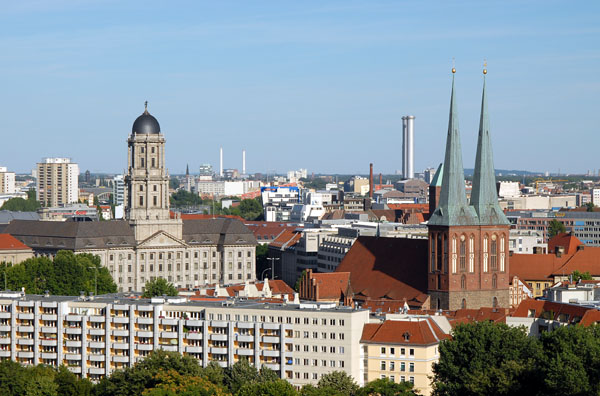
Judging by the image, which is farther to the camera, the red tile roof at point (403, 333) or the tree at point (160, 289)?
the tree at point (160, 289)

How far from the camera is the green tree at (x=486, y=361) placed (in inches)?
4407

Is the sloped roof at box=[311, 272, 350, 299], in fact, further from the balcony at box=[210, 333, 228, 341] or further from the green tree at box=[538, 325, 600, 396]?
the green tree at box=[538, 325, 600, 396]

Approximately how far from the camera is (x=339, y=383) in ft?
401

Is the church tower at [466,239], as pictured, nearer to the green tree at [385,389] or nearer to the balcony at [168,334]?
the balcony at [168,334]

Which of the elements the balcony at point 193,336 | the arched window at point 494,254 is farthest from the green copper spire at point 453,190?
the balcony at point 193,336

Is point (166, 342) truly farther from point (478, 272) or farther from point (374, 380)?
point (478, 272)

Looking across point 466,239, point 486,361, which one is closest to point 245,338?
point 486,361

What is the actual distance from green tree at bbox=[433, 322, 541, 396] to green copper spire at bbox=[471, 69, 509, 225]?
35653mm

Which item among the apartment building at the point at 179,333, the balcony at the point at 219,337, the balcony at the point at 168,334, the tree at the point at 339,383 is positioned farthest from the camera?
the balcony at the point at 168,334

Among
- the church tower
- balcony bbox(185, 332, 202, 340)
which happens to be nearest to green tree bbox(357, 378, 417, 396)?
balcony bbox(185, 332, 202, 340)

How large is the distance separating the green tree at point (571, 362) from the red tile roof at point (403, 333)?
15.0 m

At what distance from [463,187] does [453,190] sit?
1598 millimetres

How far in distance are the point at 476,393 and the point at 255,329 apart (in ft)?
81.5

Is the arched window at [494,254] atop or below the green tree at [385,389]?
atop
